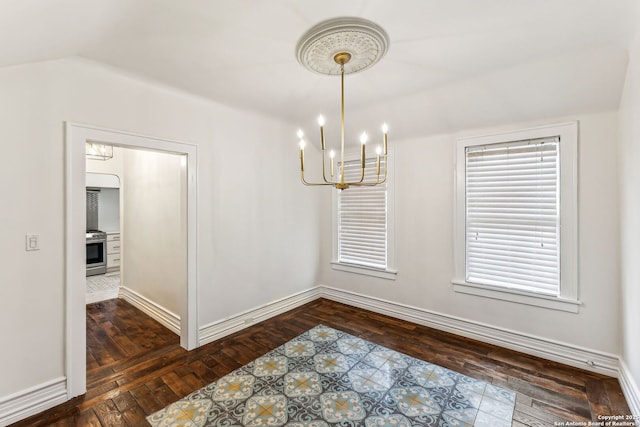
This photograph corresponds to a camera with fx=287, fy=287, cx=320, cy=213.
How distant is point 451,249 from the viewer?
3.34 metres

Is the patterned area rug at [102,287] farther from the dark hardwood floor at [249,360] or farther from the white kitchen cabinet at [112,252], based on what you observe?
the dark hardwood floor at [249,360]

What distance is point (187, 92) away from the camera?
282 cm

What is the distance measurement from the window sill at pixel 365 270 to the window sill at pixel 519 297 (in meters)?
0.81

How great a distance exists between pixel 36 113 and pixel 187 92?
1161 millimetres

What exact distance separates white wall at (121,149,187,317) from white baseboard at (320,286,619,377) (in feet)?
7.89

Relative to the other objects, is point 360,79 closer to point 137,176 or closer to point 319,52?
point 319,52

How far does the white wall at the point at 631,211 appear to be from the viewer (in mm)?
1898

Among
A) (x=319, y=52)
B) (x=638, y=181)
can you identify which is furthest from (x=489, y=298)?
(x=319, y=52)

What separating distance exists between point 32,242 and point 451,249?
150 inches

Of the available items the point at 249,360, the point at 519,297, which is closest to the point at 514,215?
the point at 519,297

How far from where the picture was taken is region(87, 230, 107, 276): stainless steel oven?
5.75 m

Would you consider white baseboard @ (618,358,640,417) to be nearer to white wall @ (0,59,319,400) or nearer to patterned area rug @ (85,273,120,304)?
white wall @ (0,59,319,400)

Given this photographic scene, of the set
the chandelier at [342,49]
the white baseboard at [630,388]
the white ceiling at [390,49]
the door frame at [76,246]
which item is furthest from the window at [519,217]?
the door frame at [76,246]

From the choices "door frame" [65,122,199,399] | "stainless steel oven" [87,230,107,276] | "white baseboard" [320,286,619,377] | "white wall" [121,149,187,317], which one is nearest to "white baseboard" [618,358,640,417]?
"white baseboard" [320,286,619,377]
